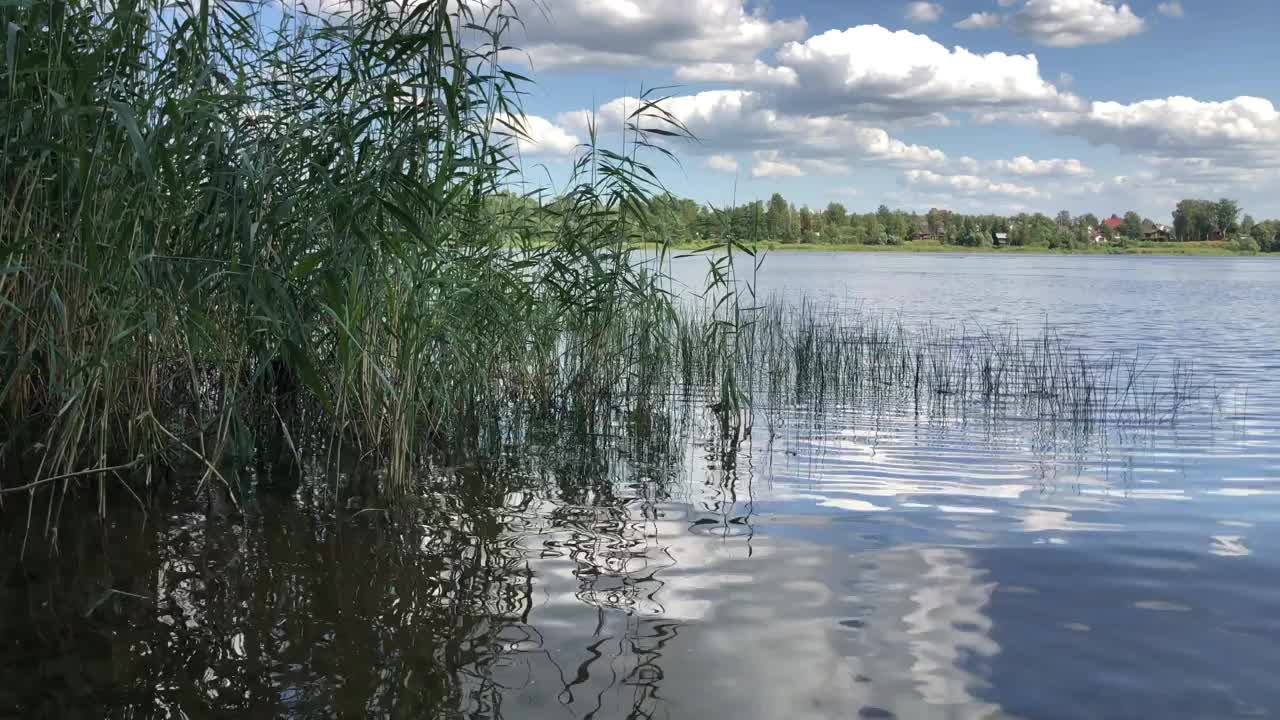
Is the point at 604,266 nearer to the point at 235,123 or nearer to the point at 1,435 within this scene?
the point at 235,123

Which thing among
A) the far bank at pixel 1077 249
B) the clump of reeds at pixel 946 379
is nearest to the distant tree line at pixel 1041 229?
the far bank at pixel 1077 249

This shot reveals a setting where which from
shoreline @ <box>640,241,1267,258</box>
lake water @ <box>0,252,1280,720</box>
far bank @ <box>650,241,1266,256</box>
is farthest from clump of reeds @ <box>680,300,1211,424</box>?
far bank @ <box>650,241,1266,256</box>

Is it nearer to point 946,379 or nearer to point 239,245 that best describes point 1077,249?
point 946,379

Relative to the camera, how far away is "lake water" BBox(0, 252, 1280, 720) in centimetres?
306

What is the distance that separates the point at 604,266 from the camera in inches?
299

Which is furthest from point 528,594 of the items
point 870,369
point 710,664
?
point 870,369

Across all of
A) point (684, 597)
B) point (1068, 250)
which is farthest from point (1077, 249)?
point (684, 597)

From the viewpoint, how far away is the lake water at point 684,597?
306 centimetres

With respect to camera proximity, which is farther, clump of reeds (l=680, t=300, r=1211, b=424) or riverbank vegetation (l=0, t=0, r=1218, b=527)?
clump of reeds (l=680, t=300, r=1211, b=424)

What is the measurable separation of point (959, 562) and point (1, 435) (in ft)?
18.4

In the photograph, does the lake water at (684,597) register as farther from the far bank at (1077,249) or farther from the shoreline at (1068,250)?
the far bank at (1077,249)

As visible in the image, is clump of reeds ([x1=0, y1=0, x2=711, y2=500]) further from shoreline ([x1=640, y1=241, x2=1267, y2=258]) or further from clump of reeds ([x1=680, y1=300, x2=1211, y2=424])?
shoreline ([x1=640, y1=241, x2=1267, y2=258])

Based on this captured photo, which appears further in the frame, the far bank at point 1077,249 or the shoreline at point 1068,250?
the far bank at point 1077,249


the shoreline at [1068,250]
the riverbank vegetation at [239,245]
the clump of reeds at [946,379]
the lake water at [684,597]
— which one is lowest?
the lake water at [684,597]
